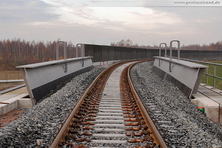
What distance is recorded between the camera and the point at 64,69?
1260cm

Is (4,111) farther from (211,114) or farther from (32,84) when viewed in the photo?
(211,114)

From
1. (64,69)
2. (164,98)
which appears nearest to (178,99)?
(164,98)

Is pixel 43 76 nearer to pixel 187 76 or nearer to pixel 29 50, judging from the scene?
pixel 187 76

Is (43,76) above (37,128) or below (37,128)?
above

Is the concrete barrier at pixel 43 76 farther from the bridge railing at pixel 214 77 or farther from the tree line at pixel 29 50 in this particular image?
the tree line at pixel 29 50

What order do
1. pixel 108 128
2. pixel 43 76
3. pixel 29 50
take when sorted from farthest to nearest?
1. pixel 29 50
2. pixel 43 76
3. pixel 108 128

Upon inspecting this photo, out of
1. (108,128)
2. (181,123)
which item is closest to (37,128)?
(108,128)

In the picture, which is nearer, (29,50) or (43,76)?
(43,76)

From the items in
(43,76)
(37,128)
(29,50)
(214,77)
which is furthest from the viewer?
(29,50)

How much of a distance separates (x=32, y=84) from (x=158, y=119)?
4518 millimetres

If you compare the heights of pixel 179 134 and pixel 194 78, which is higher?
pixel 194 78

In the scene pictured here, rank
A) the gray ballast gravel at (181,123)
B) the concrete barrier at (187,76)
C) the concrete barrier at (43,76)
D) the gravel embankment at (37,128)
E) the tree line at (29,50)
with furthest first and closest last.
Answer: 1. the tree line at (29,50)
2. the concrete barrier at (187,76)
3. the concrete barrier at (43,76)
4. the gray ballast gravel at (181,123)
5. the gravel embankment at (37,128)

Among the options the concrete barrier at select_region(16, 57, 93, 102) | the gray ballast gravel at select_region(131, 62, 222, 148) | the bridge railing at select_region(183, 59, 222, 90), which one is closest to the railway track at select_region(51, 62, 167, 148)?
the gray ballast gravel at select_region(131, 62, 222, 148)

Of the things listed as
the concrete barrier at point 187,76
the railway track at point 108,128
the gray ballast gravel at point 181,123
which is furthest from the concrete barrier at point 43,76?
the concrete barrier at point 187,76
